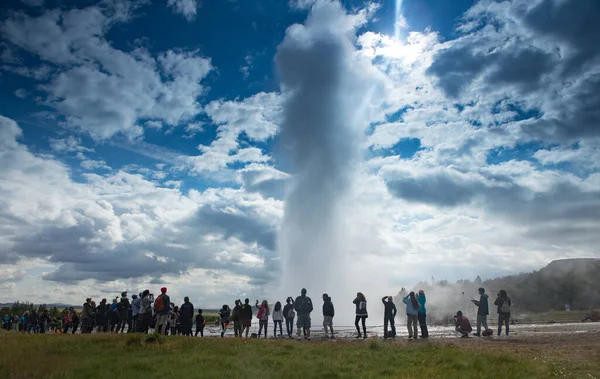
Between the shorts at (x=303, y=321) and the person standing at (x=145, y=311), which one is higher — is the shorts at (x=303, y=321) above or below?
below

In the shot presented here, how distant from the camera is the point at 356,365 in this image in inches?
594

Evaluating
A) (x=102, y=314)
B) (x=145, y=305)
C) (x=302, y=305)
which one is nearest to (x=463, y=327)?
(x=302, y=305)

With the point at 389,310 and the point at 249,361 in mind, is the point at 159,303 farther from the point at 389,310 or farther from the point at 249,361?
the point at 389,310

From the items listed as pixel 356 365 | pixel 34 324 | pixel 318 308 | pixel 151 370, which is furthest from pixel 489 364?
pixel 318 308

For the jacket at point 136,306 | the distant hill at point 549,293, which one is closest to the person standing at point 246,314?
the jacket at point 136,306

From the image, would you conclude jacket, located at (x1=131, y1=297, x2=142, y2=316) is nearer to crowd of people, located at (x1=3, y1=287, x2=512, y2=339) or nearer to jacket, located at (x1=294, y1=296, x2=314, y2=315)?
crowd of people, located at (x1=3, y1=287, x2=512, y2=339)

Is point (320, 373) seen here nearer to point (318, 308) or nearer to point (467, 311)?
point (318, 308)

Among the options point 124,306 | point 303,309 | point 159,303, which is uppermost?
point 159,303

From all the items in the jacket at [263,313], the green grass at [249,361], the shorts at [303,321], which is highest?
the jacket at [263,313]

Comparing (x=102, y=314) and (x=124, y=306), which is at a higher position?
(x=124, y=306)

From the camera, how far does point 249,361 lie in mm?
16047

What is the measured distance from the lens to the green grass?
1398 centimetres

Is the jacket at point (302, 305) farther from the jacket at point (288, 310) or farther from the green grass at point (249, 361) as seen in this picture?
the green grass at point (249, 361)

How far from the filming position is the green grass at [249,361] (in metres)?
14.0
